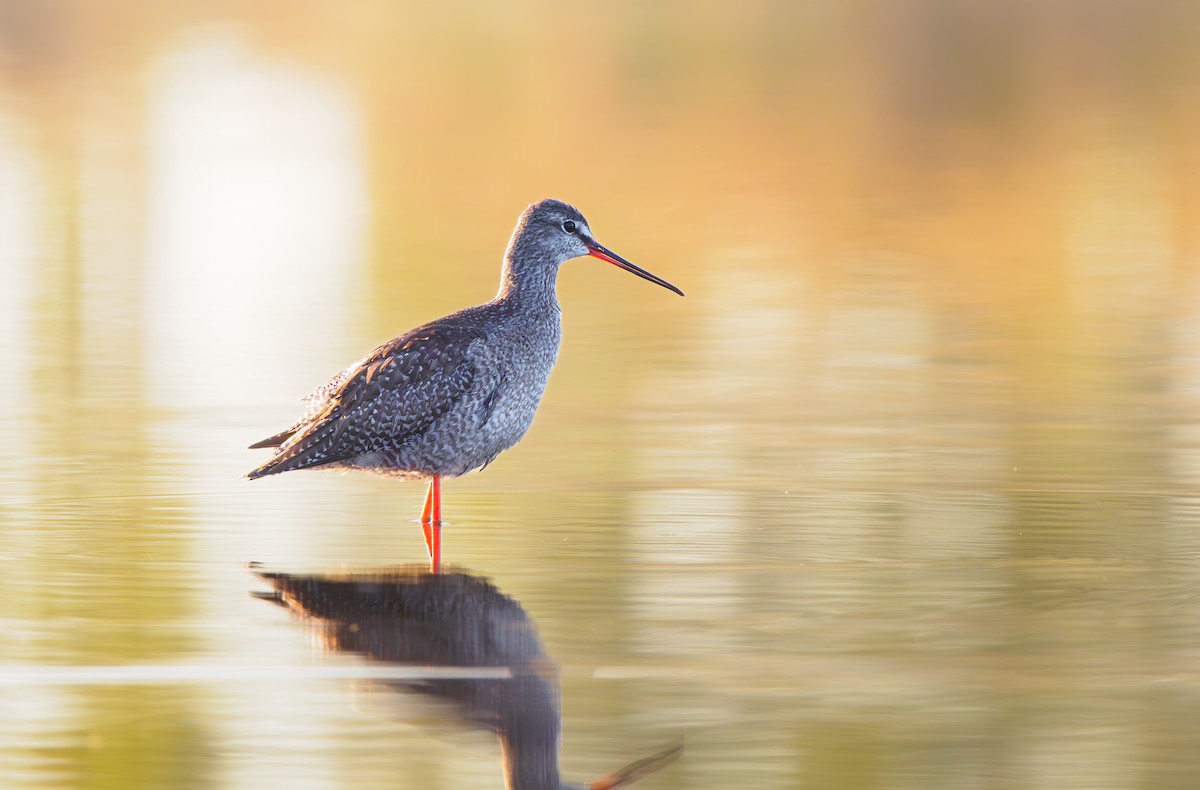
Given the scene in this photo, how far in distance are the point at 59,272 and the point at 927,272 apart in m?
8.37

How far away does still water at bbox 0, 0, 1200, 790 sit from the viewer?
7082mm

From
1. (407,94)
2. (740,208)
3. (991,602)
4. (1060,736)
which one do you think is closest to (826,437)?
(991,602)

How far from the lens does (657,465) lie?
1160 cm

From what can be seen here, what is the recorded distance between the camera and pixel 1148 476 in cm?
1111

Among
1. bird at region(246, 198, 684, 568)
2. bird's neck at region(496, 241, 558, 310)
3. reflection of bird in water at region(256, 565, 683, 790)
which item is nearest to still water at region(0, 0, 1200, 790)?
reflection of bird in water at region(256, 565, 683, 790)

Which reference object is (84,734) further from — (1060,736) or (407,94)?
(407,94)

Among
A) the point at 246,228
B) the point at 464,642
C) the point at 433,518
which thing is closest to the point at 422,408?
the point at 433,518

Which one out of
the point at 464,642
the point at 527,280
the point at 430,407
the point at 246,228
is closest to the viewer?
the point at 464,642

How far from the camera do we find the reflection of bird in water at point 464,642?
6.81 m

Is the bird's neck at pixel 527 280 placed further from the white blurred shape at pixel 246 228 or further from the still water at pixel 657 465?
the white blurred shape at pixel 246 228

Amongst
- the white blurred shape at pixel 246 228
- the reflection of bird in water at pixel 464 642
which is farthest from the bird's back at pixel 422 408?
the white blurred shape at pixel 246 228

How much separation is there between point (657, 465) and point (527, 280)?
4.21 feet

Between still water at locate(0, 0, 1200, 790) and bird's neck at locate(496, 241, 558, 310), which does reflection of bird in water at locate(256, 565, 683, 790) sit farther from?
bird's neck at locate(496, 241, 558, 310)

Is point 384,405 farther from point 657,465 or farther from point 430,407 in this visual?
point 657,465
